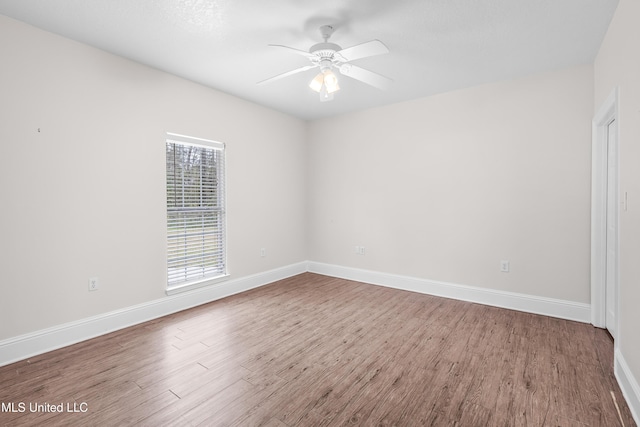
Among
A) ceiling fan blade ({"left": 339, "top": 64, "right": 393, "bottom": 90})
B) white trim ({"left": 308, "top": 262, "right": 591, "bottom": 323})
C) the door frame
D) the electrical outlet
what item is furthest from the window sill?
the door frame

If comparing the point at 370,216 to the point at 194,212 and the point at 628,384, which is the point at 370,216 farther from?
the point at 628,384


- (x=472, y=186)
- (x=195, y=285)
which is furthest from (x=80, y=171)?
(x=472, y=186)

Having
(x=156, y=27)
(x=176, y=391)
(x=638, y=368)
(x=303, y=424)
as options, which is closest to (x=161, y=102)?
(x=156, y=27)

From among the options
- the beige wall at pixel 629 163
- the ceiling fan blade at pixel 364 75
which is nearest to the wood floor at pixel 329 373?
the beige wall at pixel 629 163

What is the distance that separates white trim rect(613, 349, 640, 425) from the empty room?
20 mm

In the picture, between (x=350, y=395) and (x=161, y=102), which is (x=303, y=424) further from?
(x=161, y=102)

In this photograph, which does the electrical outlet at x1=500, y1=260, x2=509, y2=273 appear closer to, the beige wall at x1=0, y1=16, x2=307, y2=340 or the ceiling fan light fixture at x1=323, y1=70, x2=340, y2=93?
the ceiling fan light fixture at x1=323, y1=70, x2=340, y2=93

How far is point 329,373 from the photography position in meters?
2.24

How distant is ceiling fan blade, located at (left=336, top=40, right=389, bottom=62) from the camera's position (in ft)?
7.16

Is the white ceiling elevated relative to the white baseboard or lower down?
elevated

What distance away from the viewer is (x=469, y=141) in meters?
3.81

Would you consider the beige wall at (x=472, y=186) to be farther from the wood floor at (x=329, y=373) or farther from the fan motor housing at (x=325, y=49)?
the fan motor housing at (x=325, y=49)

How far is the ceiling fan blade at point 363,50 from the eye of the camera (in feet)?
7.16

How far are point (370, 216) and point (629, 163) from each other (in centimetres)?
303
